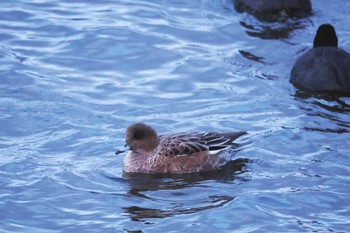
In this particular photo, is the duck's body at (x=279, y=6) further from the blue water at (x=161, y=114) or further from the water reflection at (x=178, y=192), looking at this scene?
the water reflection at (x=178, y=192)

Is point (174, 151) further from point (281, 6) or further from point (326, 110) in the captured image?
point (281, 6)

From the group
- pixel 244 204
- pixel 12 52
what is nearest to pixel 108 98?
pixel 12 52

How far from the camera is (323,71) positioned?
45.3 ft

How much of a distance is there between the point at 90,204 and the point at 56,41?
586cm

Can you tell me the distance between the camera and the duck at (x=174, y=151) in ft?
37.0

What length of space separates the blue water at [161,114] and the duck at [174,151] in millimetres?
142

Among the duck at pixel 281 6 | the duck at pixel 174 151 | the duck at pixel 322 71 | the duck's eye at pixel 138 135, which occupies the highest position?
the duck at pixel 281 6


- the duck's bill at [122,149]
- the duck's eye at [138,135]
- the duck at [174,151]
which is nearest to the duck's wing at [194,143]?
the duck at [174,151]

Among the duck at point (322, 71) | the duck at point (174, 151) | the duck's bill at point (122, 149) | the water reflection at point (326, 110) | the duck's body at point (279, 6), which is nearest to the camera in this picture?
the duck's bill at point (122, 149)

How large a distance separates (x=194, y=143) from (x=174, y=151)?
25cm

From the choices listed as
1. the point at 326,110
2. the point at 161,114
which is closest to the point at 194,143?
the point at 161,114

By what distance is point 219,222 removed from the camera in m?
9.87

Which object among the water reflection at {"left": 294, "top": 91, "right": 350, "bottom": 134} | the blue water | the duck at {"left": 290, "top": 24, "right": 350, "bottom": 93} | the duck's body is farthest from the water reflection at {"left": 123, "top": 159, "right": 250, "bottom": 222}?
the duck's body

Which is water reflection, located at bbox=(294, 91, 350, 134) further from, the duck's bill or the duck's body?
the duck's body
